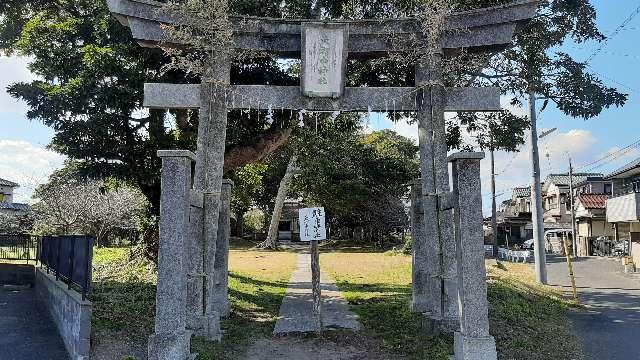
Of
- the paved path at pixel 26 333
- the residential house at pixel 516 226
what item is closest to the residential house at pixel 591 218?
the residential house at pixel 516 226

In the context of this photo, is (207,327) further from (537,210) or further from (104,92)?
(537,210)

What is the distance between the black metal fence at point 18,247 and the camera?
1656 cm

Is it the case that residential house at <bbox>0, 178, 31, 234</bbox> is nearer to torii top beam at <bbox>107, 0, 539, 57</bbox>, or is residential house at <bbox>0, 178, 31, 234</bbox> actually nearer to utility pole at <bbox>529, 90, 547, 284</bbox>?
torii top beam at <bbox>107, 0, 539, 57</bbox>

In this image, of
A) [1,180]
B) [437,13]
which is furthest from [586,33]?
[1,180]

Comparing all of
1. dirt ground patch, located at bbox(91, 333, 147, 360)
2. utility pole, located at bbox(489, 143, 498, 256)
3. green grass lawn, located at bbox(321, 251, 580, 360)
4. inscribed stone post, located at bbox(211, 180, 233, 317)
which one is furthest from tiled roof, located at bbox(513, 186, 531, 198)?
dirt ground patch, located at bbox(91, 333, 147, 360)

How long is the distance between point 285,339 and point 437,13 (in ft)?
21.2

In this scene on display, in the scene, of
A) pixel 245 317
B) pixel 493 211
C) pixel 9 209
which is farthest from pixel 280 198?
A: pixel 245 317

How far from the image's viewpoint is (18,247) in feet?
54.7

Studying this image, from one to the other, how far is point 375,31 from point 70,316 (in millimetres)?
7282

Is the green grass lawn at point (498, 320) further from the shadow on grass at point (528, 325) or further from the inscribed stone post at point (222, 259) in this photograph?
the inscribed stone post at point (222, 259)

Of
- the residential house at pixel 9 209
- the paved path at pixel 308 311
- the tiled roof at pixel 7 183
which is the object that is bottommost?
the paved path at pixel 308 311

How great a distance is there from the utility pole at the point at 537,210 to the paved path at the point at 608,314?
98 cm

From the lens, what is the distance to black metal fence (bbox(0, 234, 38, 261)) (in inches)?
652

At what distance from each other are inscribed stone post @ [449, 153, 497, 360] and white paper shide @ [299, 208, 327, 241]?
328cm
